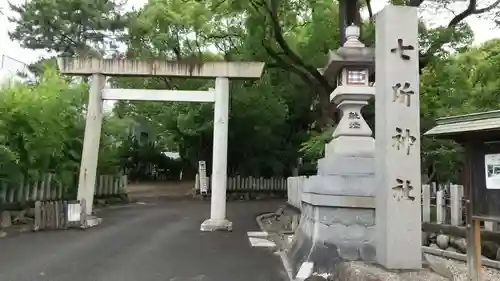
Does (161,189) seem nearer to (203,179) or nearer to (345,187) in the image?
(203,179)

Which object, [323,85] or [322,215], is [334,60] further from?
[323,85]

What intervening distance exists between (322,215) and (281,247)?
10.9 feet

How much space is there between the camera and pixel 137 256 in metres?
8.30

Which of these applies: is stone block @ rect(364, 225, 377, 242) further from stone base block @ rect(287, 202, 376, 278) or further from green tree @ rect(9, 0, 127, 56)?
green tree @ rect(9, 0, 127, 56)

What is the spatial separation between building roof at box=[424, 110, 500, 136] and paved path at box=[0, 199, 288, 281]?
124 inches

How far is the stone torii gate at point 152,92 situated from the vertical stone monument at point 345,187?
5.19 m

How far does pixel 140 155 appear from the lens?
31750 mm

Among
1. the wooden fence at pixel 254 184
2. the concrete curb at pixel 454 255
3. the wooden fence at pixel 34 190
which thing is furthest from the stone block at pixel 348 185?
the wooden fence at pixel 254 184

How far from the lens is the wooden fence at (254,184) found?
24.1 metres

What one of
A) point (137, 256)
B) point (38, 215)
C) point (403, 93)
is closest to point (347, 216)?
point (403, 93)

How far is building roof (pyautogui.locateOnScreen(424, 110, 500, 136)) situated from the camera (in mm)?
4989

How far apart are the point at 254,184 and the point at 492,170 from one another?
19.9 metres

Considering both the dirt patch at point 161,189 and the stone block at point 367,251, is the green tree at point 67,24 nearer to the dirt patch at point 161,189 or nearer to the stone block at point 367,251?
the dirt patch at point 161,189

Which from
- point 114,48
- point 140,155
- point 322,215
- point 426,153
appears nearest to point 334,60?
point 322,215
